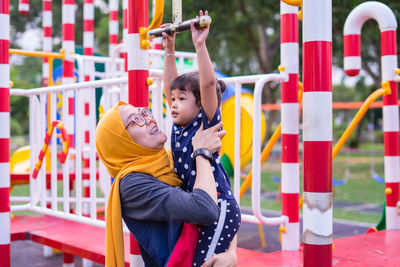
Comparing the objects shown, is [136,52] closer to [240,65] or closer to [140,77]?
[140,77]

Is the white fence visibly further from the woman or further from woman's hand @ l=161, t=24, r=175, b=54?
the woman

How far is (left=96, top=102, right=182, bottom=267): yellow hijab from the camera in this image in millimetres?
1889

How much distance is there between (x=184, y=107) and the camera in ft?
6.25

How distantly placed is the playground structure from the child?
0.30 meters

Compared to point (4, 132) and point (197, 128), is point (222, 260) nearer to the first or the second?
point (197, 128)

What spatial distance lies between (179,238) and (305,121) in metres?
0.66

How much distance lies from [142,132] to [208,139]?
27cm

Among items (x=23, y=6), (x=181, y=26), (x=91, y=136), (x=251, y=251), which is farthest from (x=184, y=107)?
(x=23, y=6)

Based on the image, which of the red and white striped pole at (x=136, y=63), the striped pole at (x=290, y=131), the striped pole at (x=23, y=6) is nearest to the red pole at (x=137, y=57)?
the red and white striped pole at (x=136, y=63)

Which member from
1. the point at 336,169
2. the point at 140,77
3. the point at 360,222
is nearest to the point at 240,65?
the point at 336,169

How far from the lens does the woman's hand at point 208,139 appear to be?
1.83 metres

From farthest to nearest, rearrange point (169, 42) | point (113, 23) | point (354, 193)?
1. point (354, 193)
2. point (113, 23)
3. point (169, 42)

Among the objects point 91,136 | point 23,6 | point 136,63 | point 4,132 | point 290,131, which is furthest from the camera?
point 23,6

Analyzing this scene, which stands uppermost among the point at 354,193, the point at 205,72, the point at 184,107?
the point at 205,72
